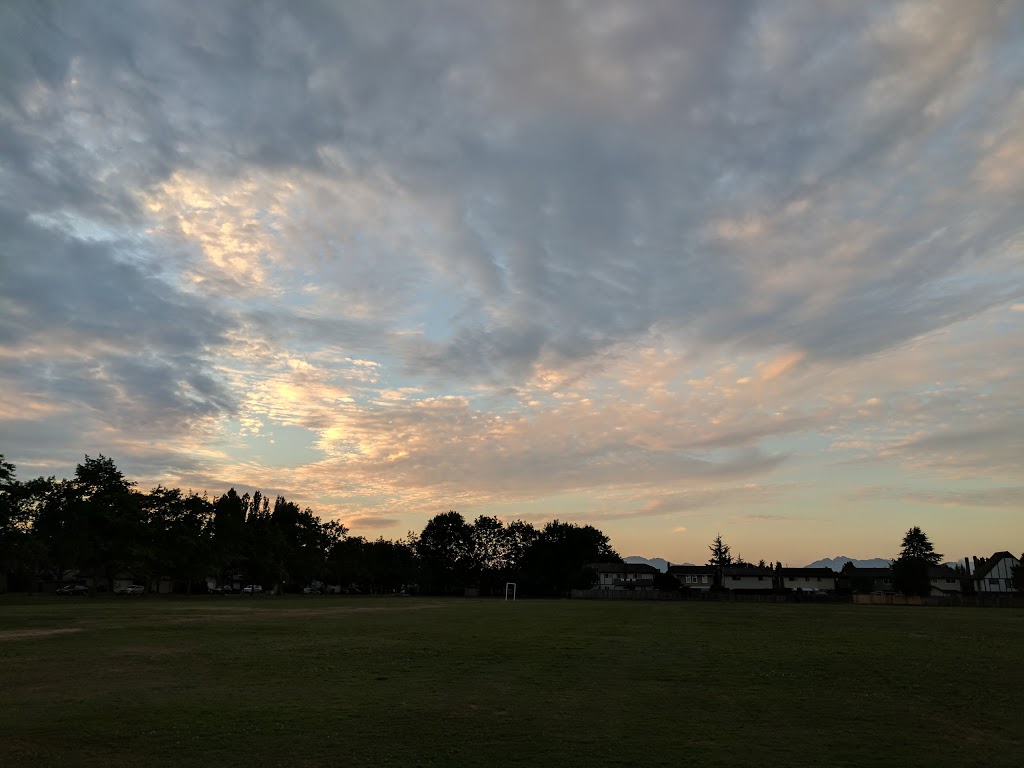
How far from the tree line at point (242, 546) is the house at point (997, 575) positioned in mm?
87247

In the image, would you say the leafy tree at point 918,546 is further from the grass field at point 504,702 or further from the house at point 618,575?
the grass field at point 504,702

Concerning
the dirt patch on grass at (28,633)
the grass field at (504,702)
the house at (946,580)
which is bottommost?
the dirt patch on grass at (28,633)

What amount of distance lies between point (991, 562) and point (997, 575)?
395 cm

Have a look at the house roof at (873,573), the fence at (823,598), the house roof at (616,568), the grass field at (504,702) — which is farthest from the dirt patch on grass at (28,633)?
the house roof at (873,573)

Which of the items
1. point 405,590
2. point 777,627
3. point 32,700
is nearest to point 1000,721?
point 32,700

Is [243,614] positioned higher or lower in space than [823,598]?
lower

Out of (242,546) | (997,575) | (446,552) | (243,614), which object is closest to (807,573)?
(997,575)

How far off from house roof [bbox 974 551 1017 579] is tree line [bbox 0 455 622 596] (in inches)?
3475

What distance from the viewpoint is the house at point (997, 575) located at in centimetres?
14638

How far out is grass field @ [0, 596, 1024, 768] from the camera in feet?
40.6

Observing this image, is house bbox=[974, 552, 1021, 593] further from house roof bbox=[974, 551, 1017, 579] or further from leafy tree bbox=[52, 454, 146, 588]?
leafy tree bbox=[52, 454, 146, 588]

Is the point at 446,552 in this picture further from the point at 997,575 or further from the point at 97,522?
the point at 997,575

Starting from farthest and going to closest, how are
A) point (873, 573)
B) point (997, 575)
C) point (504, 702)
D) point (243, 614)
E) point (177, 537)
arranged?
point (873, 573) → point (997, 575) → point (177, 537) → point (243, 614) → point (504, 702)

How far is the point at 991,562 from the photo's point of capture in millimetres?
151125
